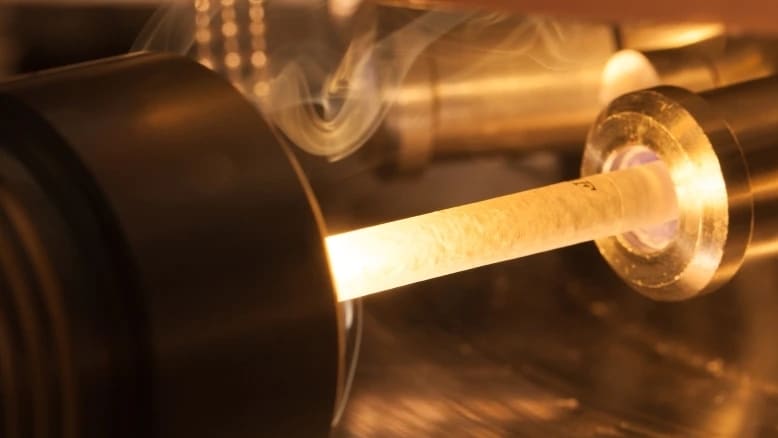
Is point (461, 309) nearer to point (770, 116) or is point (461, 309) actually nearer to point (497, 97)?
point (497, 97)

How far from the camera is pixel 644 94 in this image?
1.36ft

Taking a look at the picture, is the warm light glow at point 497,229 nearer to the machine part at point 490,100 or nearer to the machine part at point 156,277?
the machine part at point 156,277

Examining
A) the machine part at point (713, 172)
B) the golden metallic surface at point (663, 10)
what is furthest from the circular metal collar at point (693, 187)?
the golden metallic surface at point (663, 10)

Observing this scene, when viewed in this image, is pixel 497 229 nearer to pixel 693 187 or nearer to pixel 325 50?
pixel 693 187

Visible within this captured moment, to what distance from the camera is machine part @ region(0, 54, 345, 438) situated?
0.25 meters

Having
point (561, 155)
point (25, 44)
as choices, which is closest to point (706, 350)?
point (561, 155)

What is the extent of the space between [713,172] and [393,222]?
0.44 ft

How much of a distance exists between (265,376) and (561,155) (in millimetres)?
332

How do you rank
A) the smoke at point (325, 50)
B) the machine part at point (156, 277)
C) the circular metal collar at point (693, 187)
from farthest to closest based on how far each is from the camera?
1. the smoke at point (325, 50)
2. the circular metal collar at point (693, 187)
3. the machine part at point (156, 277)

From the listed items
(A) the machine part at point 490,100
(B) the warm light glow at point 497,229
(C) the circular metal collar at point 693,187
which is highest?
(A) the machine part at point 490,100

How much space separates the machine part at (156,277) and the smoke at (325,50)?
0.24 metres

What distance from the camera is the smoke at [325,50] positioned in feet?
1.71

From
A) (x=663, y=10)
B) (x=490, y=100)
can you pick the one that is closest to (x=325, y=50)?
(x=490, y=100)

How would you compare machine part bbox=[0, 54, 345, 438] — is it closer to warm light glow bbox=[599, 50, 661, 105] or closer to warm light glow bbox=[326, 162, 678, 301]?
warm light glow bbox=[326, 162, 678, 301]
